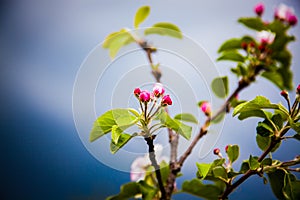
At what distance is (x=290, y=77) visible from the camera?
76cm

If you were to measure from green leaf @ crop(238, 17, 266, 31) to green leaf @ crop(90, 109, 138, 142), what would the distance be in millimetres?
510

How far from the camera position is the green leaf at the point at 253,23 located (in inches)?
30.2

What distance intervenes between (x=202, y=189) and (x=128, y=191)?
5.2 inches

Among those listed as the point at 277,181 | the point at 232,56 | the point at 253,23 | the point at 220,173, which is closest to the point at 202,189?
the point at 220,173

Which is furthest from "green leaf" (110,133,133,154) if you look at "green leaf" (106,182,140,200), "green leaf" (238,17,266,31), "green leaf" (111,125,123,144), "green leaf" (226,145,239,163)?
"green leaf" (238,17,266,31)

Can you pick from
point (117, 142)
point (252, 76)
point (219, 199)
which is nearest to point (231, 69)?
point (252, 76)

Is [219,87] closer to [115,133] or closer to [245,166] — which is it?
[245,166]

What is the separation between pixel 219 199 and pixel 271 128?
153 mm

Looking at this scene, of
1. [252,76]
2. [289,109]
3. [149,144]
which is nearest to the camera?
[149,144]

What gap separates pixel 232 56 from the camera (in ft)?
2.40

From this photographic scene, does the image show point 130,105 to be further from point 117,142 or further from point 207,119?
point 207,119

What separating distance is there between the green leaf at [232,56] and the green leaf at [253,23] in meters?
0.11

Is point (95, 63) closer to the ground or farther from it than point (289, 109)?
farther from it

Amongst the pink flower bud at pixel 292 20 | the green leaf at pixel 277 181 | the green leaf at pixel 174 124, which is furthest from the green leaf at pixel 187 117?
the pink flower bud at pixel 292 20
